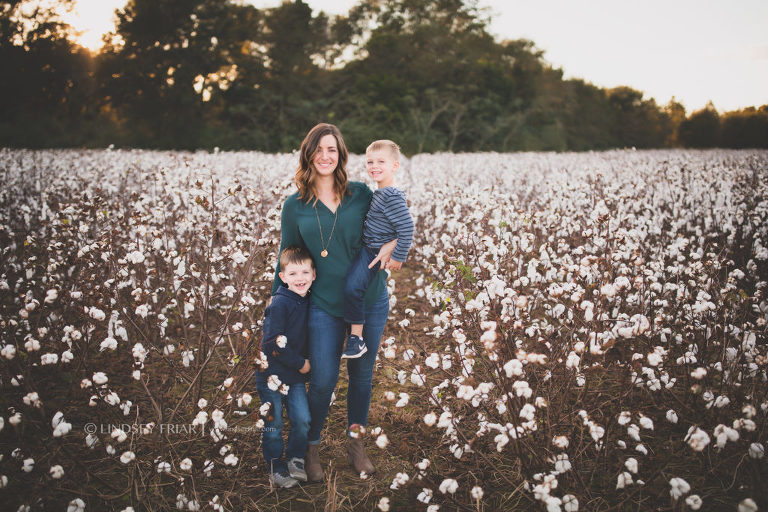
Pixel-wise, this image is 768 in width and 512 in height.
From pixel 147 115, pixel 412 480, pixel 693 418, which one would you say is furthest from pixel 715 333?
pixel 147 115

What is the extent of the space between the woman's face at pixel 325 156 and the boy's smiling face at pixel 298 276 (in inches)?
22.2

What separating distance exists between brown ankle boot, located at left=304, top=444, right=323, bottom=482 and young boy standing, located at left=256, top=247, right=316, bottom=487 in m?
0.05

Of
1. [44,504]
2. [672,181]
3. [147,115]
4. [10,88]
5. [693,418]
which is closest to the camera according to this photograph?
[44,504]

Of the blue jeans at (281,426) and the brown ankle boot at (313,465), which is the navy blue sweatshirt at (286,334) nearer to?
the blue jeans at (281,426)

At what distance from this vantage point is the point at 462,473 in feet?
9.55

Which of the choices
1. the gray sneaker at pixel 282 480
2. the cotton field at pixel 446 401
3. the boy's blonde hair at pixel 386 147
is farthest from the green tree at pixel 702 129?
the gray sneaker at pixel 282 480

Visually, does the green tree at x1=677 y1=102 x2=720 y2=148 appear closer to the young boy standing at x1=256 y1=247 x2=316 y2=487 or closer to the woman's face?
the woman's face

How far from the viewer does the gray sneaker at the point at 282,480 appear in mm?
2824

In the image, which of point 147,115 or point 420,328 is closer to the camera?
point 420,328

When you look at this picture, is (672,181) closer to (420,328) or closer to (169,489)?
(420,328)

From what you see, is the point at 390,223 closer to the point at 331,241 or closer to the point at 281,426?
the point at 331,241

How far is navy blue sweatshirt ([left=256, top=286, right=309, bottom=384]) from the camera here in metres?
2.64

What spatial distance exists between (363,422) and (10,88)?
32561 millimetres

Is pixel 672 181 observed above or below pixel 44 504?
above
